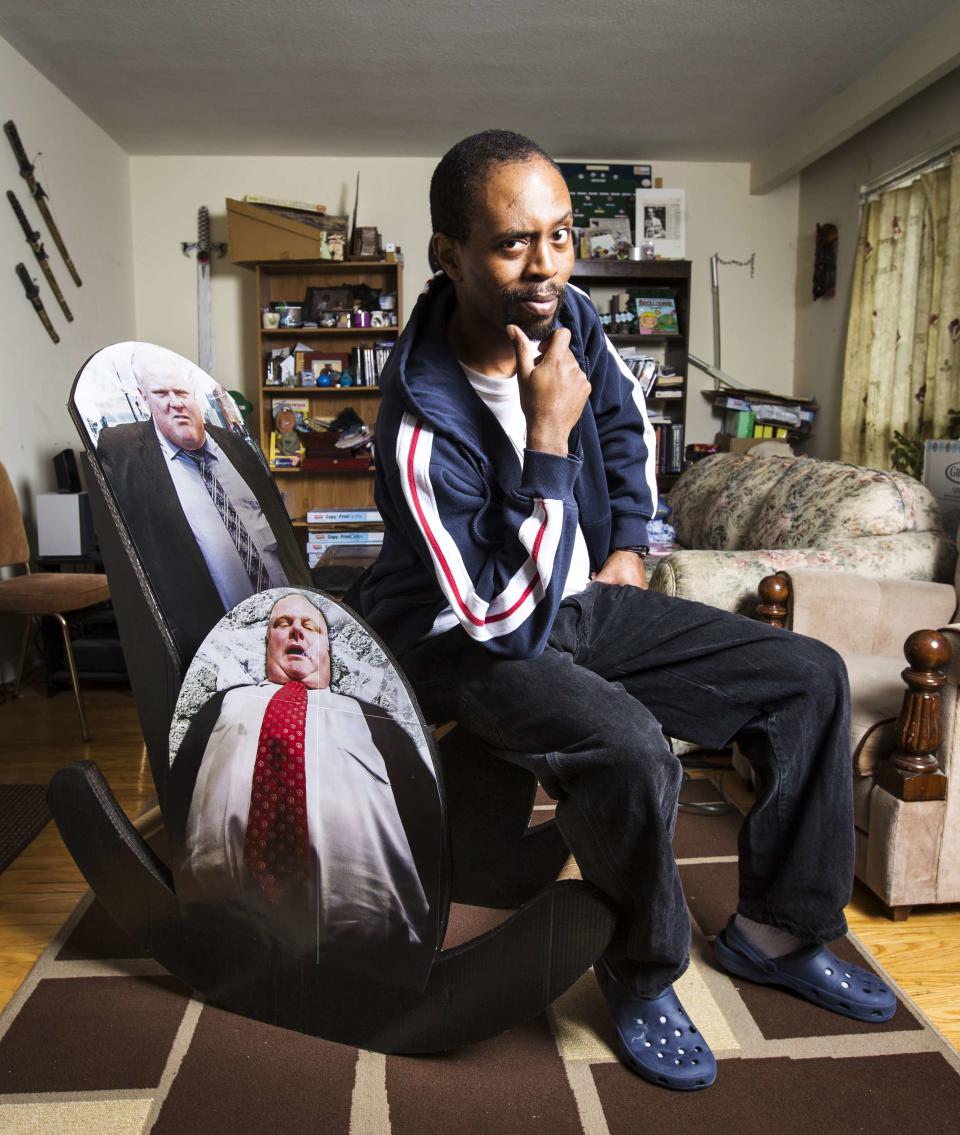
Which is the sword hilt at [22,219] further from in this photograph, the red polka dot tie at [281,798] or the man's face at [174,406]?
the red polka dot tie at [281,798]

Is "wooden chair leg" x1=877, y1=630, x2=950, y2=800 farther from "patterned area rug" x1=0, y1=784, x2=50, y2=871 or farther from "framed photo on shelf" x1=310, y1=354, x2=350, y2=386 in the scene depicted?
"framed photo on shelf" x1=310, y1=354, x2=350, y2=386

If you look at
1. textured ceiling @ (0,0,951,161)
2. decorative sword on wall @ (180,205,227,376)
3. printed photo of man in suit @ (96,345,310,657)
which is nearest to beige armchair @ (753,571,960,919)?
printed photo of man in suit @ (96,345,310,657)

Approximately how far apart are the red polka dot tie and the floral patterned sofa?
1369mm

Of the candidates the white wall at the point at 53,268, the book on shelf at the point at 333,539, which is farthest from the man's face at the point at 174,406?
the book on shelf at the point at 333,539

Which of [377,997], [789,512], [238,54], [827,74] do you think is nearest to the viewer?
[377,997]

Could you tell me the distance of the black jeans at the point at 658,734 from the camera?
1.22m

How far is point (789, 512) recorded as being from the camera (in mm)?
3164

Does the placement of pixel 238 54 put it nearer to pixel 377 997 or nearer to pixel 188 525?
pixel 188 525

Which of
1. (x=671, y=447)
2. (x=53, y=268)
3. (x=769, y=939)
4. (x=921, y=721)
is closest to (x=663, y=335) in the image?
(x=671, y=447)

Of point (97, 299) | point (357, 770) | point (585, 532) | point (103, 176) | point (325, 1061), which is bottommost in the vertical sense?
point (325, 1061)

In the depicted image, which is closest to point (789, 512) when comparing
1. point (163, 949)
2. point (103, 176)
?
point (163, 949)

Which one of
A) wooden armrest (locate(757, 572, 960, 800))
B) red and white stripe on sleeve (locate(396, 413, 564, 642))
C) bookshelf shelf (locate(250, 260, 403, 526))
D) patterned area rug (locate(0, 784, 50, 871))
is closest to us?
red and white stripe on sleeve (locate(396, 413, 564, 642))

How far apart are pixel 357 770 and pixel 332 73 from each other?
3.80 metres

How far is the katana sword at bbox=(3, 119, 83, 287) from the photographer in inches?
148
